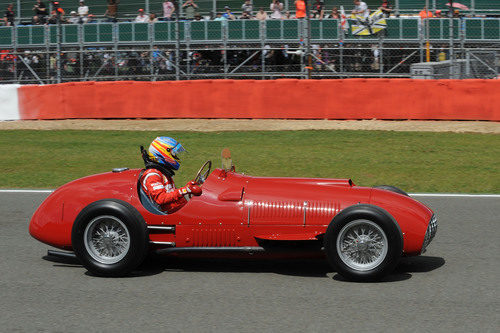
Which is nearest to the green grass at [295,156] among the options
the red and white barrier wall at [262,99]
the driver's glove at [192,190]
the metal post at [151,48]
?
the red and white barrier wall at [262,99]

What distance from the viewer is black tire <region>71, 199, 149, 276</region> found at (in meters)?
6.01

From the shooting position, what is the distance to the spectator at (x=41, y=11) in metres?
22.3

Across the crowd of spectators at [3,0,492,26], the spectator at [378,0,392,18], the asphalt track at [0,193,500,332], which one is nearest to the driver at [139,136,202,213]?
the asphalt track at [0,193,500,332]

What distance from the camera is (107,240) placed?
614 cm

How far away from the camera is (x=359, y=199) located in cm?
610

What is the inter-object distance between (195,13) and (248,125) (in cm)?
632

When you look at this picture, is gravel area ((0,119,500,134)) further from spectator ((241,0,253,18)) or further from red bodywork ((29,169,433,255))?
red bodywork ((29,169,433,255))

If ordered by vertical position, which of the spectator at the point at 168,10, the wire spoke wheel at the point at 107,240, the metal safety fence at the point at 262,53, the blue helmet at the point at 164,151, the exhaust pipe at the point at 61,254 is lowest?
the exhaust pipe at the point at 61,254

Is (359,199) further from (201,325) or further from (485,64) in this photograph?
(485,64)

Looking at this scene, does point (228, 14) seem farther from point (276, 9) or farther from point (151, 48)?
point (151, 48)

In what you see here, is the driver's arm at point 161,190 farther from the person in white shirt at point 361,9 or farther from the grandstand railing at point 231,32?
the person in white shirt at point 361,9

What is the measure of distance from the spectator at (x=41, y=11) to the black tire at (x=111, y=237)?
57.2ft

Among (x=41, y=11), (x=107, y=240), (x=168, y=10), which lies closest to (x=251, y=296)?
(x=107, y=240)

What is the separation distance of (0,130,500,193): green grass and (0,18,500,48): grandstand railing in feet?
16.3
